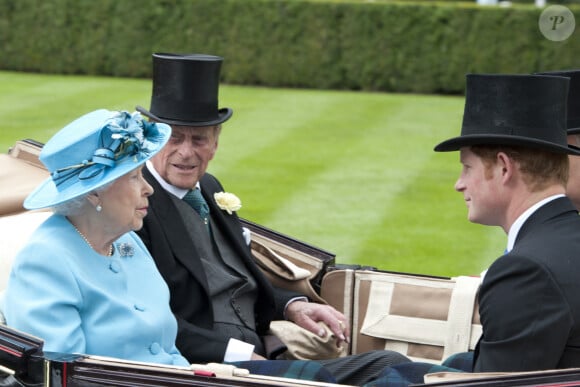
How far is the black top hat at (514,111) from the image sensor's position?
318cm

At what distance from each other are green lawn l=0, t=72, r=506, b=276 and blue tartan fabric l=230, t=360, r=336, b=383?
3782mm

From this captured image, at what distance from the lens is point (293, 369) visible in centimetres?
340

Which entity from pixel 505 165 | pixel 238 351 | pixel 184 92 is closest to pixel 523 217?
pixel 505 165

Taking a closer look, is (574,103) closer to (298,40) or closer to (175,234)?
(175,234)

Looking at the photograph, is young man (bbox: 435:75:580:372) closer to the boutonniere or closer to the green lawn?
the boutonniere

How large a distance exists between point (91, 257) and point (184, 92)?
1144 mm

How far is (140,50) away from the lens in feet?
57.3

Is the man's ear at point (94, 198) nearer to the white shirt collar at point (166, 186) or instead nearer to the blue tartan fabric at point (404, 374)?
the white shirt collar at point (166, 186)

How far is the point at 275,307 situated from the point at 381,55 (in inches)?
500

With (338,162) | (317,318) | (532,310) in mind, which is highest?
(532,310)

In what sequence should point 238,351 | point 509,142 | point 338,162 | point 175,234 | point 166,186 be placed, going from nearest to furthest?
point 509,142, point 238,351, point 175,234, point 166,186, point 338,162

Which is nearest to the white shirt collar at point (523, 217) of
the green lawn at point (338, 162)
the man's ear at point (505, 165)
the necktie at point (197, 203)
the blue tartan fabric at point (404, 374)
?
the man's ear at point (505, 165)

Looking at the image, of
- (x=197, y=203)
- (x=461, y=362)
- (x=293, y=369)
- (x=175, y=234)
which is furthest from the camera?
(x=197, y=203)

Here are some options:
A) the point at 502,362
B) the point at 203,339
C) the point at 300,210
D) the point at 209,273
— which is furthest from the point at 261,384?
the point at 300,210
